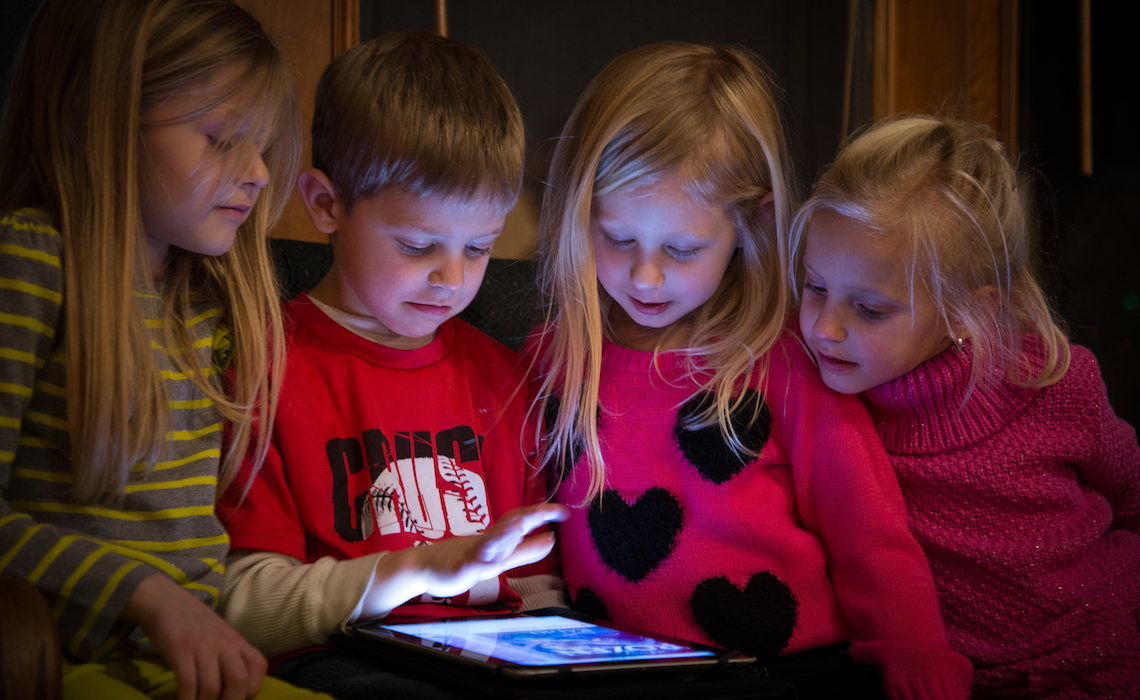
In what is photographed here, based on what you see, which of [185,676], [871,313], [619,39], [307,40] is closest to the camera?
[185,676]

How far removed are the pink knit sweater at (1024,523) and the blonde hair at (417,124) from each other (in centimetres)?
54

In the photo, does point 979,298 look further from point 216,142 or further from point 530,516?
point 216,142

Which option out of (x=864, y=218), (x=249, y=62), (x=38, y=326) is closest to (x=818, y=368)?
(x=864, y=218)

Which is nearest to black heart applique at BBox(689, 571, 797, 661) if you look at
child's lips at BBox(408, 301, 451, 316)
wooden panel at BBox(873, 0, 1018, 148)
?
child's lips at BBox(408, 301, 451, 316)

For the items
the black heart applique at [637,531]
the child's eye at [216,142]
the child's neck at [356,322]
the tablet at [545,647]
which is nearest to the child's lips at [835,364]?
the black heart applique at [637,531]

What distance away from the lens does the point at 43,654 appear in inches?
22.5

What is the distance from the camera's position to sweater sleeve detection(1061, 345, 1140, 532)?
102cm

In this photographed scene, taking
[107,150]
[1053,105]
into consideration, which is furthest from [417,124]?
[1053,105]

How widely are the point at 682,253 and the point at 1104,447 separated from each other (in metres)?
0.54

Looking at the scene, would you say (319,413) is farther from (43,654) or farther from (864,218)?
(864,218)

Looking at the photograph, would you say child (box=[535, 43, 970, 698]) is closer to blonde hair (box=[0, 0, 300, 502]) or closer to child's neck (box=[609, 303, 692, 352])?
child's neck (box=[609, 303, 692, 352])

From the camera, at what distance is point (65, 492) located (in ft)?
2.58

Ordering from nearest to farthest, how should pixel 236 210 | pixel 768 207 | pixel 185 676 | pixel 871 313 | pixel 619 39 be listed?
pixel 185 676
pixel 236 210
pixel 871 313
pixel 768 207
pixel 619 39

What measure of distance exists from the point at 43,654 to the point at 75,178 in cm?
43
